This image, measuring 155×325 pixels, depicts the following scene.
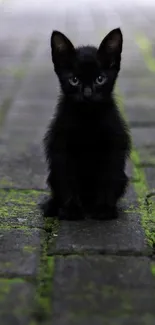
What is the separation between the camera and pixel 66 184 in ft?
9.30

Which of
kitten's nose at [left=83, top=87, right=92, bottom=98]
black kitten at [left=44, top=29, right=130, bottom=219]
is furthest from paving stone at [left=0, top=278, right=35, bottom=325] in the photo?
kitten's nose at [left=83, top=87, right=92, bottom=98]

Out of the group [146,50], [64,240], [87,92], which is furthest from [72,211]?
[146,50]

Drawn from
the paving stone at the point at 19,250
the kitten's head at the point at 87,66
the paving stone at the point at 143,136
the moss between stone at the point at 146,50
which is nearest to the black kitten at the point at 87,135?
the kitten's head at the point at 87,66

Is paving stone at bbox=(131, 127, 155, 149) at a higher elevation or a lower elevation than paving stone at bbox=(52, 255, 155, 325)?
higher

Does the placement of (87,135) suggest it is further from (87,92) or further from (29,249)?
(29,249)

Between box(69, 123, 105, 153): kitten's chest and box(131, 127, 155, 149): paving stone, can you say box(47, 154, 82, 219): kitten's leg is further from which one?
box(131, 127, 155, 149): paving stone

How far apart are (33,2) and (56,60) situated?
13515mm

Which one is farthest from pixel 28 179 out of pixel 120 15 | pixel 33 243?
pixel 120 15

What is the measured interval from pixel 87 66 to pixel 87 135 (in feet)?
1.09

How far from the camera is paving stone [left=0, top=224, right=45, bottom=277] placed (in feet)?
7.60

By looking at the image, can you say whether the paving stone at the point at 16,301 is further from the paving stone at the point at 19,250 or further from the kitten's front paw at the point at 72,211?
the kitten's front paw at the point at 72,211

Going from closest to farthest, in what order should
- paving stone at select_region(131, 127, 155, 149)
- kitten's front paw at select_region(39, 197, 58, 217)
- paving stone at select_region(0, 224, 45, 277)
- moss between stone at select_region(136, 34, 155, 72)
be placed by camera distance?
paving stone at select_region(0, 224, 45, 277)
kitten's front paw at select_region(39, 197, 58, 217)
paving stone at select_region(131, 127, 155, 149)
moss between stone at select_region(136, 34, 155, 72)

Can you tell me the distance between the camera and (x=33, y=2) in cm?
1578

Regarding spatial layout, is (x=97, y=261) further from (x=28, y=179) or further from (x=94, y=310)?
(x=28, y=179)
